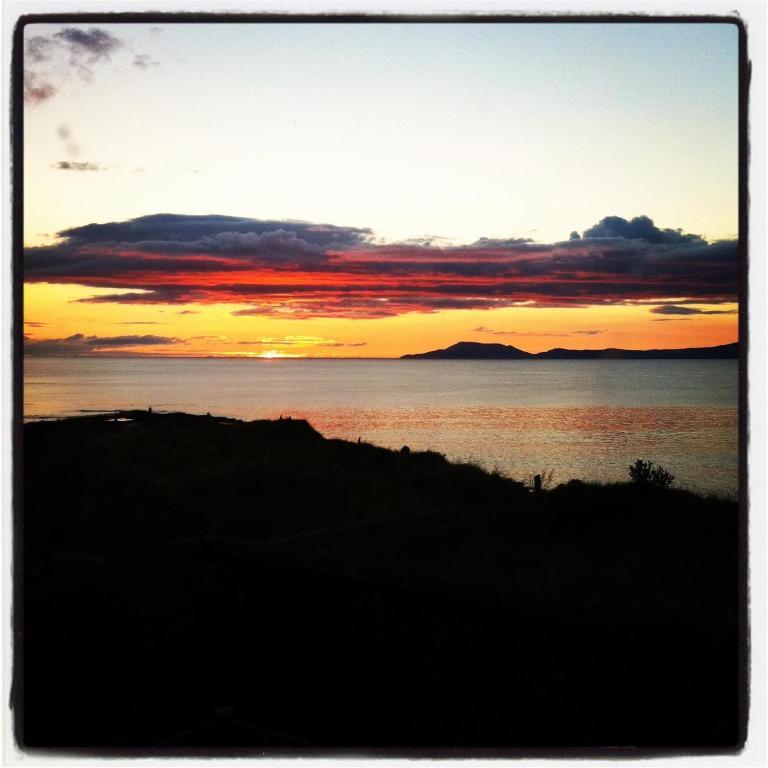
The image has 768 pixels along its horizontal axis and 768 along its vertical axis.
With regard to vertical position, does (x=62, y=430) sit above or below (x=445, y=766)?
above

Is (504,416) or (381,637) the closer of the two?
(381,637)

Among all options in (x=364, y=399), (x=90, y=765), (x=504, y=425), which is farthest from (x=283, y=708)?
(x=364, y=399)

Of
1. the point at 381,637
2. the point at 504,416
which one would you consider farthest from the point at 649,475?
the point at 504,416

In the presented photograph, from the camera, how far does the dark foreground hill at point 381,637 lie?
427cm

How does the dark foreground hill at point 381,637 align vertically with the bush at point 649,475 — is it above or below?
below

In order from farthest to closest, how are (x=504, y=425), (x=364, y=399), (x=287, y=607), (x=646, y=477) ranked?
(x=364, y=399) → (x=504, y=425) → (x=646, y=477) → (x=287, y=607)

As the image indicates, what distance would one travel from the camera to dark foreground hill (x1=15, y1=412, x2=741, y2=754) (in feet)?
14.0

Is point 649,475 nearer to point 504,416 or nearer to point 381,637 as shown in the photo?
point 381,637

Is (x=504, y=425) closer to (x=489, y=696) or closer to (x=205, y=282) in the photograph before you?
(x=205, y=282)

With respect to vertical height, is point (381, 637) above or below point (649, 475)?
below

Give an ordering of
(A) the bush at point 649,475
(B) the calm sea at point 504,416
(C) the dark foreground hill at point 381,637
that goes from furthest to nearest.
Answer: (B) the calm sea at point 504,416
(A) the bush at point 649,475
(C) the dark foreground hill at point 381,637

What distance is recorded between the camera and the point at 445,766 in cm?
384

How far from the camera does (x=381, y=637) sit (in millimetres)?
5086

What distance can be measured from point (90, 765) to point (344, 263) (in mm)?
9990
